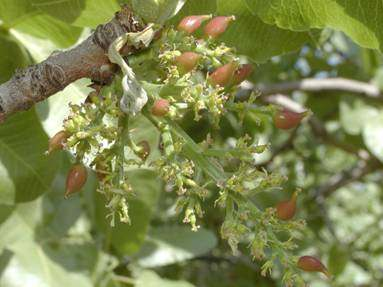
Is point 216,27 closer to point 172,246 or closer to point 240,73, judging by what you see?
point 240,73

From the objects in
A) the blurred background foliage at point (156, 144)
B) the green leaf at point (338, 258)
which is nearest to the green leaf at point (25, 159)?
the blurred background foliage at point (156, 144)

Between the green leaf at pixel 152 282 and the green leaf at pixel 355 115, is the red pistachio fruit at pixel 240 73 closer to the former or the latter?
the green leaf at pixel 152 282

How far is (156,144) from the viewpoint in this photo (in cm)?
185

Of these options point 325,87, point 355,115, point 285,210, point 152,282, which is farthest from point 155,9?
point 355,115

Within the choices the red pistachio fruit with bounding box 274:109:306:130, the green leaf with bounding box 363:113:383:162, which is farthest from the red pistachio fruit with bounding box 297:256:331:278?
the green leaf with bounding box 363:113:383:162

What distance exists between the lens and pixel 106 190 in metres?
1.26

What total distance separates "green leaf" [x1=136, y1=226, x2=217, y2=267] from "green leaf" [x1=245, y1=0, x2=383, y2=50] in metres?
1.70

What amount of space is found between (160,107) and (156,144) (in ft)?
2.06

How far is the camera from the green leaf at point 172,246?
9.58 feet

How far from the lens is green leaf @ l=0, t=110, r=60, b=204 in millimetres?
1807

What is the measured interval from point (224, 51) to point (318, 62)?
2619 millimetres

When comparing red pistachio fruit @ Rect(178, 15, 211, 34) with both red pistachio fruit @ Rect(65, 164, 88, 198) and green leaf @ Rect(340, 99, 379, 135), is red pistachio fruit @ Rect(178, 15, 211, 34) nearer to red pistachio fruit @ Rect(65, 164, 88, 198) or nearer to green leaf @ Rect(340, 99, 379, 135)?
red pistachio fruit @ Rect(65, 164, 88, 198)

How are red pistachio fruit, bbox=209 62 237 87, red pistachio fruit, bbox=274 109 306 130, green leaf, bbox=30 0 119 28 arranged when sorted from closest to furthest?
red pistachio fruit, bbox=209 62 237 87 < red pistachio fruit, bbox=274 109 306 130 < green leaf, bbox=30 0 119 28

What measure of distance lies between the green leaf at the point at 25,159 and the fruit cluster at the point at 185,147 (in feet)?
1.71
